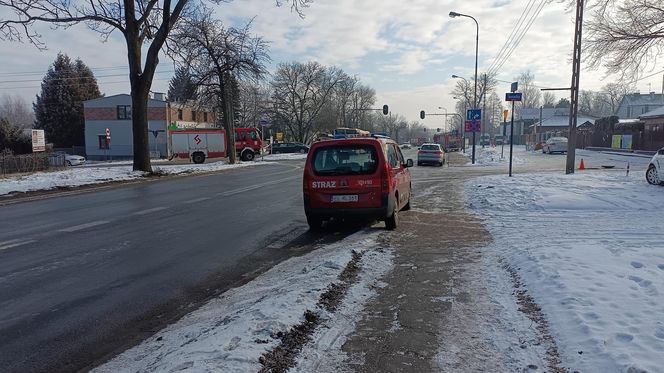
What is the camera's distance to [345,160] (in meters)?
9.41

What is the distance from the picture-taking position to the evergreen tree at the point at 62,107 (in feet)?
218

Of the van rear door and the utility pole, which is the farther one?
the utility pole

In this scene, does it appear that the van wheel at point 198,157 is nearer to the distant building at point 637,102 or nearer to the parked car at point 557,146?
the parked car at point 557,146

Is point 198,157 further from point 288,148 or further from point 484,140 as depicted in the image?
point 484,140

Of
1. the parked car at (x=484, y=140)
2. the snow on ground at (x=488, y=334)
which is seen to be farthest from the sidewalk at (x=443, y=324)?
the parked car at (x=484, y=140)

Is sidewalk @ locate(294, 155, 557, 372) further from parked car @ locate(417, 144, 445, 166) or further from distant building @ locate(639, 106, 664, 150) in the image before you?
distant building @ locate(639, 106, 664, 150)

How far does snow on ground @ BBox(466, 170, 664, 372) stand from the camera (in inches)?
155

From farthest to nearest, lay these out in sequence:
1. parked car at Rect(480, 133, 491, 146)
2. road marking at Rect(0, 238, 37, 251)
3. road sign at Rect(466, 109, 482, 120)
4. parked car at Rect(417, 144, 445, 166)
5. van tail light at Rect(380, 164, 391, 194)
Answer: parked car at Rect(480, 133, 491, 146) → parked car at Rect(417, 144, 445, 166) → road sign at Rect(466, 109, 482, 120) → van tail light at Rect(380, 164, 391, 194) → road marking at Rect(0, 238, 37, 251)

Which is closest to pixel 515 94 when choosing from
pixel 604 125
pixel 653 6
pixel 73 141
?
pixel 653 6

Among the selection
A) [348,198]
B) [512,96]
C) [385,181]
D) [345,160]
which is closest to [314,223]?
[348,198]

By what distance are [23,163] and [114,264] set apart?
2110 cm

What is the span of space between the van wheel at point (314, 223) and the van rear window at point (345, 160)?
0.94 metres

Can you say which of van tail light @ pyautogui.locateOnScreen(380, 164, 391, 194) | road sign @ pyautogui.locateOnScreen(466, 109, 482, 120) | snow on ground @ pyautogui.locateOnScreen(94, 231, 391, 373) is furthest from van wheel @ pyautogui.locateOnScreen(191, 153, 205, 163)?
snow on ground @ pyautogui.locateOnScreen(94, 231, 391, 373)

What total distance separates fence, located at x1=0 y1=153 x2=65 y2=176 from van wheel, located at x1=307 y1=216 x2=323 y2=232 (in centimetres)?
1970
